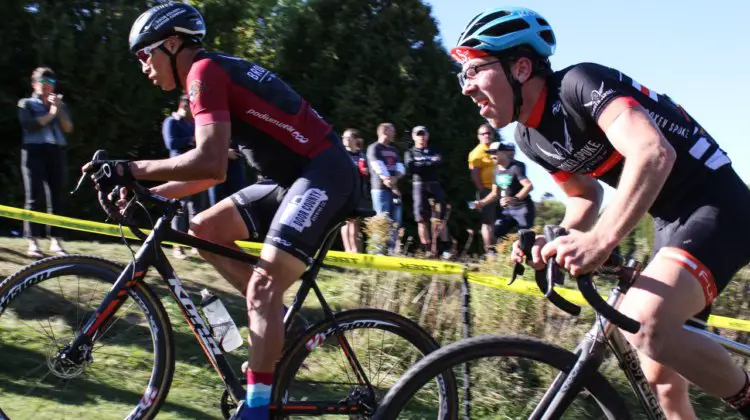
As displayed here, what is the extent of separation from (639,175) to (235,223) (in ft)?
6.84

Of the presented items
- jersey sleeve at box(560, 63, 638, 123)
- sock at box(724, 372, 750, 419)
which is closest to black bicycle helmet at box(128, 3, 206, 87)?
jersey sleeve at box(560, 63, 638, 123)

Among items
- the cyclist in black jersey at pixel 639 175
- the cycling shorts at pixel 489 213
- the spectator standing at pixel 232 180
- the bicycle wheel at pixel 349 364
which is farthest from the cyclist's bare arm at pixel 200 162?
the cycling shorts at pixel 489 213

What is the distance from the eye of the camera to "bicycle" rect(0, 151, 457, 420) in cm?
374

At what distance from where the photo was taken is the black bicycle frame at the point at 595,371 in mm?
2822

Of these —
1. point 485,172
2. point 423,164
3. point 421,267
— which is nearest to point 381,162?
point 423,164

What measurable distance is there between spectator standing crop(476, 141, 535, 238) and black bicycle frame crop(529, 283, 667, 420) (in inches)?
250

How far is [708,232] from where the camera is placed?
3004 mm

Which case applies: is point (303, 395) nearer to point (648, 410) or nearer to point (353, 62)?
point (648, 410)

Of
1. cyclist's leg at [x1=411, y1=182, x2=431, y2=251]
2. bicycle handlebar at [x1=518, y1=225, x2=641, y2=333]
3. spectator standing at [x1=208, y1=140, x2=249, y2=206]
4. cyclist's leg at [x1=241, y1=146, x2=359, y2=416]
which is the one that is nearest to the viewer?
bicycle handlebar at [x1=518, y1=225, x2=641, y2=333]

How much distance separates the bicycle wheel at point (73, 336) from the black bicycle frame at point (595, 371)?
183cm

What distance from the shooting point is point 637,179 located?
107 inches

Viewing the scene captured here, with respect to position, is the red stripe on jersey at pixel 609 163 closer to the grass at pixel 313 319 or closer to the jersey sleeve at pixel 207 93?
the grass at pixel 313 319

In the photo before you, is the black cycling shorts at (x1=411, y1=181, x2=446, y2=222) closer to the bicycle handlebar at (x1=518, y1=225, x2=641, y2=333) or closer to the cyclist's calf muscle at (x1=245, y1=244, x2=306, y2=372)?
the cyclist's calf muscle at (x1=245, y1=244, x2=306, y2=372)

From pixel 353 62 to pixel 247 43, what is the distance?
2186mm
